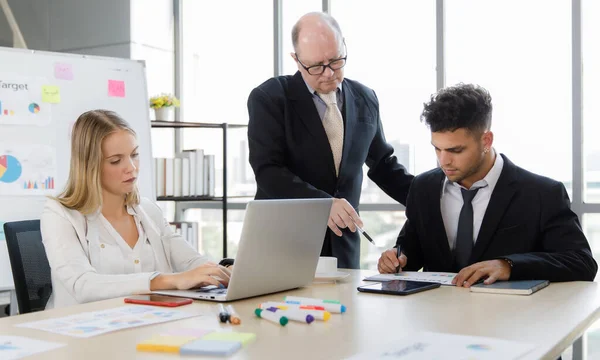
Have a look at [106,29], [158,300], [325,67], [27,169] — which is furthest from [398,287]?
[106,29]

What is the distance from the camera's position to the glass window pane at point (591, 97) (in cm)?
371

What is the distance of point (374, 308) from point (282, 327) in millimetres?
275

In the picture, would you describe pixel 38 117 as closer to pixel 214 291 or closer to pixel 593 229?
pixel 214 291

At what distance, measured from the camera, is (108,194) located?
2092 millimetres

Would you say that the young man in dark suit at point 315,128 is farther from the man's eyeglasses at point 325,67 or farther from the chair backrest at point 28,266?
the chair backrest at point 28,266

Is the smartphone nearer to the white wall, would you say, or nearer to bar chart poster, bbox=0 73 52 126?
bar chart poster, bbox=0 73 52 126

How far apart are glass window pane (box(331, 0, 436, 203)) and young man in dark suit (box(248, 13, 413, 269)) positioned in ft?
5.80

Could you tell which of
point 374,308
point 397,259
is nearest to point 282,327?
point 374,308

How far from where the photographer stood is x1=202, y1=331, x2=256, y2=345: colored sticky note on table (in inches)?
45.3

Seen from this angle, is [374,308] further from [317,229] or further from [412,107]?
[412,107]

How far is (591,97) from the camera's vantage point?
3725mm

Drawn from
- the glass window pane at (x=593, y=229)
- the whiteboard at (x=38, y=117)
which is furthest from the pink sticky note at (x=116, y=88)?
the glass window pane at (x=593, y=229)

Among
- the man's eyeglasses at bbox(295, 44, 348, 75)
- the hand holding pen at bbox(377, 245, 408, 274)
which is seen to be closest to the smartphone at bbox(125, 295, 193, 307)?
the hand holding pen at bbox(377, 245, 408, 274)

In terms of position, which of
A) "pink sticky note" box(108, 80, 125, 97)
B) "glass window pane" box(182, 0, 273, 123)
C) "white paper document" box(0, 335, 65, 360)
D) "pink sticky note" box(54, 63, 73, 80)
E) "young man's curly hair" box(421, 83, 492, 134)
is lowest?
"white paper document" box(0, 335, 65, 360)
